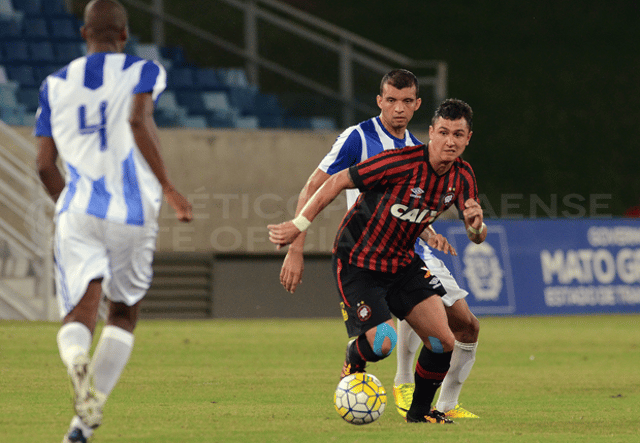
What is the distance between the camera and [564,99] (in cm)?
2745

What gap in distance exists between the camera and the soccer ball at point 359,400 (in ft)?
18.0

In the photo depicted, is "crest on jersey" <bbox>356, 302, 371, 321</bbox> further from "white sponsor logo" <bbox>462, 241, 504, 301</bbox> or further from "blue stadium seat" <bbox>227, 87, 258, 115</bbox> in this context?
"blue stadium seat" <bbox>227, 87, 258, 115</bbox>

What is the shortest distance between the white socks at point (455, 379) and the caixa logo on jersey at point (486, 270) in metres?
9.31

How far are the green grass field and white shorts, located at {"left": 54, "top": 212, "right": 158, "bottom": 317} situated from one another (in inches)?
31.3

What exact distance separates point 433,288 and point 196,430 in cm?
148

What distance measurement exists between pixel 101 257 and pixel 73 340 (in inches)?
15.0

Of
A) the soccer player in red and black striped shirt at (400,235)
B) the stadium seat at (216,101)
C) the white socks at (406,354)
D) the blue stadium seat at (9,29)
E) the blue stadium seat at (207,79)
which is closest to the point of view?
the soccer player in red and black striped shirt at (400,235)

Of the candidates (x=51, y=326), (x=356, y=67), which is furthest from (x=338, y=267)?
(x=356, y=67)

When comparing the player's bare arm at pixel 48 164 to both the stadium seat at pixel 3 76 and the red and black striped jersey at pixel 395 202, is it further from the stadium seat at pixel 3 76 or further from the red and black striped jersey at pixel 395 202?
the stadium seat at pixel 3 76

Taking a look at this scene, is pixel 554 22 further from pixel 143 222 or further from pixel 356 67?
pixel 143 222

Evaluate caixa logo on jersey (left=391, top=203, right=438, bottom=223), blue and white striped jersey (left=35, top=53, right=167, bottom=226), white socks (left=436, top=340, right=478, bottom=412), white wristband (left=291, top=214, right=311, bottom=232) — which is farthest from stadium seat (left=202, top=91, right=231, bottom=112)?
blue and white striped jersey (left=35, top=53, right=167, bottom=226)

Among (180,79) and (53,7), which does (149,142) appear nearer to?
(180,79)

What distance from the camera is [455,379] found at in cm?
605

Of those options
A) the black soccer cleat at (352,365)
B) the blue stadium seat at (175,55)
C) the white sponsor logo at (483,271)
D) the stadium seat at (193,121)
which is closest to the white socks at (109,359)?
the black soccer cleat at (352,365)
